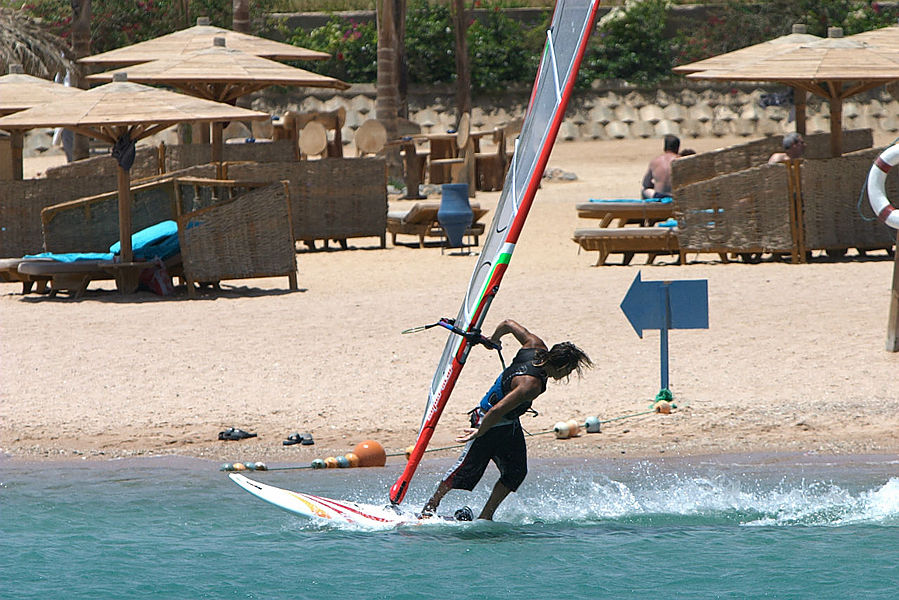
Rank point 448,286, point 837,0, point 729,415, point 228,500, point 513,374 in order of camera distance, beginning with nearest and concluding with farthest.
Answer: point 513,374 → point 228,500 → point 729,415 → point 448,286 → point 837,0

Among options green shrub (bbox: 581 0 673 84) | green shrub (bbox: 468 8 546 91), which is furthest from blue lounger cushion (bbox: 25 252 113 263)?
green shrub (bbox: 581 0 673 84)

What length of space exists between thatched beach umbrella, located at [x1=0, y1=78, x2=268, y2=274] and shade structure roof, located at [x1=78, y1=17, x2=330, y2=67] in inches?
170

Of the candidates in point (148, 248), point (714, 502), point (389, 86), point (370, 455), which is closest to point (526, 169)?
point (714, 502)

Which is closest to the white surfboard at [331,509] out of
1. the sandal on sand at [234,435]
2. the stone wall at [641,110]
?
the sandal on sand at [234,435]

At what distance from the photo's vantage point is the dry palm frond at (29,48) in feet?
83.9

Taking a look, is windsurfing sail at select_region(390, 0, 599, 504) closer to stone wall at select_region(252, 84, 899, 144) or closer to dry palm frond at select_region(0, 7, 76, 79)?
dry palm frond at select_region(0, 7, 76, 79)

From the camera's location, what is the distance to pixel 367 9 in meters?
33.8

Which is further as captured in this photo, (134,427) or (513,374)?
(134,427)

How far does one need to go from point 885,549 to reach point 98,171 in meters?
12.1

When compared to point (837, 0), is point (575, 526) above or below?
below

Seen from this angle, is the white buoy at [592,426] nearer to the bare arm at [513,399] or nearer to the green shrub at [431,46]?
the bare arm at [513,399]

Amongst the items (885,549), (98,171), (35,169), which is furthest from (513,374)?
(35,169)

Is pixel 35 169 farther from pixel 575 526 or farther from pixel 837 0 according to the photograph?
pixel 575 526

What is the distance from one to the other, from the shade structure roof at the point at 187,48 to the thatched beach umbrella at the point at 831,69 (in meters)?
6.74
